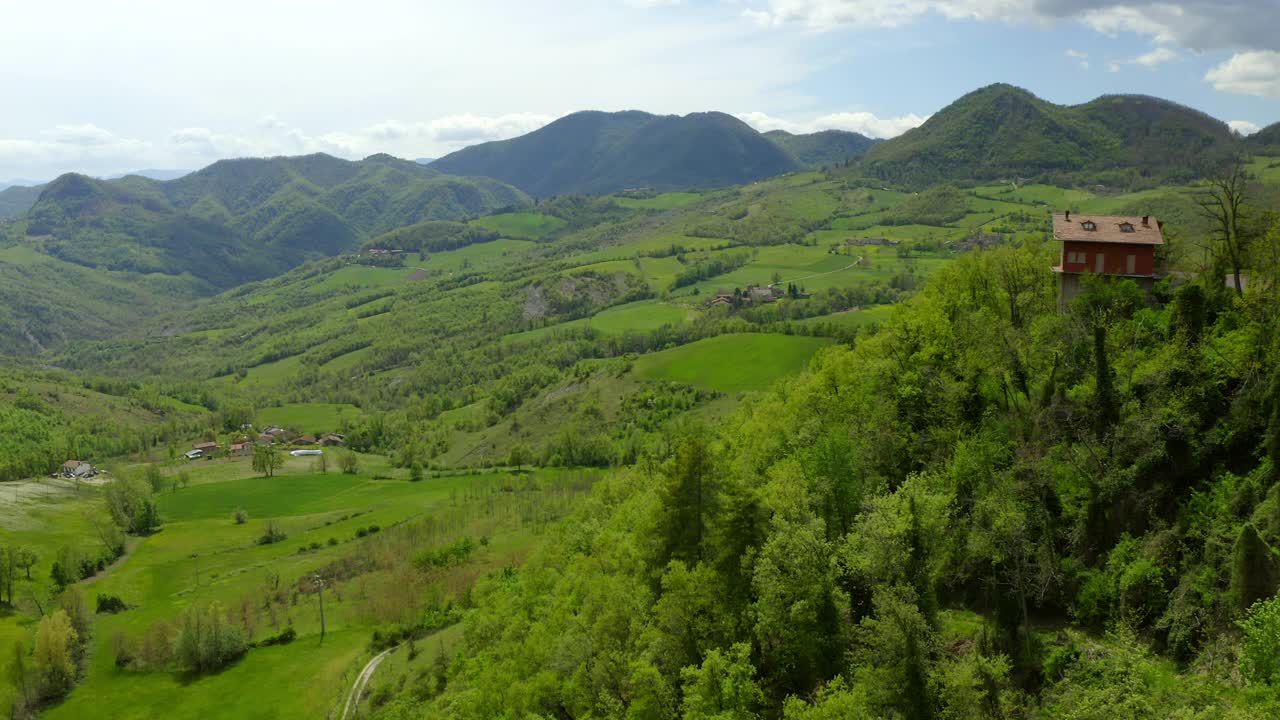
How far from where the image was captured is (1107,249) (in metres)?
59.6

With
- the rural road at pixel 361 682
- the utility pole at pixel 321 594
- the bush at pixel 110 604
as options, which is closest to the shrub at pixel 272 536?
the bush at pixel 110 604

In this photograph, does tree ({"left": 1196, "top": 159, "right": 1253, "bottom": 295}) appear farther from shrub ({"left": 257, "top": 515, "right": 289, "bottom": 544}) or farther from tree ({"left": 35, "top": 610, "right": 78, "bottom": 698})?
shrub ({"left": 257, "top": 515, "right": 289, "bottom": 544})

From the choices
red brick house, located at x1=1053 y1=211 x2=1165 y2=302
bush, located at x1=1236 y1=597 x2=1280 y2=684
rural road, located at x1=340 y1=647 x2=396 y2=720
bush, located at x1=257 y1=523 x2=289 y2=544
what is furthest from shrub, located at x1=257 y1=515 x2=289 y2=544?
bush, located at x1=1236 y1=597 x2=1280 y2=684

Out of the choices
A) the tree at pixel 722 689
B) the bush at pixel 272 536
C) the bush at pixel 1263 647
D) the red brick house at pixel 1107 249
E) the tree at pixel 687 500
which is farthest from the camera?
the bush at pixel 272 536

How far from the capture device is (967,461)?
47.0 metres

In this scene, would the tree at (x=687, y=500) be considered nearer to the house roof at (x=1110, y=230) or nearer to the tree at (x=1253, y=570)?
the tree at (x=1253, y=570)

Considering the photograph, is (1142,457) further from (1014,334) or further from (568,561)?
(568,561)

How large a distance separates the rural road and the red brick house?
97713mm

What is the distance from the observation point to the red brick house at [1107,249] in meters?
58.8

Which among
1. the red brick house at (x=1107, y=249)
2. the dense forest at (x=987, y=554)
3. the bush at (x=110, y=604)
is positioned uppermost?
the red brick house at (x=1107, y=249)

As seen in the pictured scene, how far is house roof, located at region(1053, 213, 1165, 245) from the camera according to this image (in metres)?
58.8

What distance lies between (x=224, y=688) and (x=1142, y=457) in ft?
424

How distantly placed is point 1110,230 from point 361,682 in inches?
4220

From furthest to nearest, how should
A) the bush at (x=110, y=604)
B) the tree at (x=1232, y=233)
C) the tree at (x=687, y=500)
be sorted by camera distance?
1. the bush at (x=110, y=604)
2. the tree at (x=1232, y=233)
3. the tree at (x=687, y=500)
